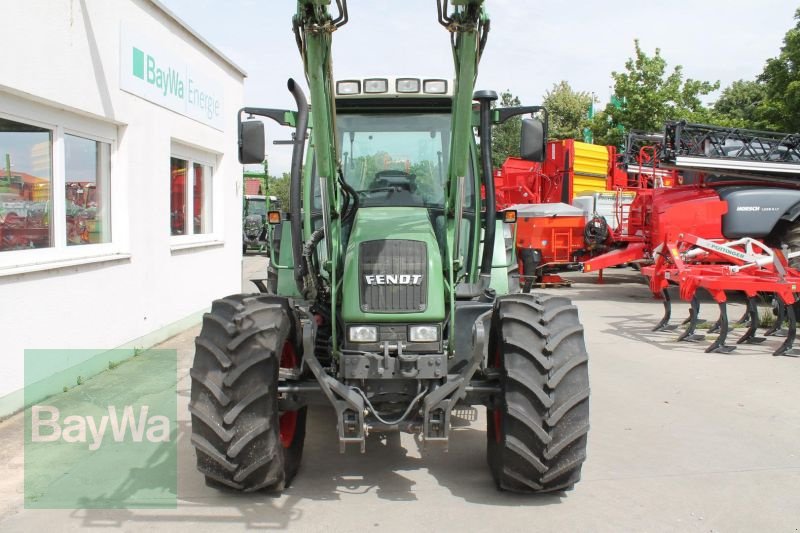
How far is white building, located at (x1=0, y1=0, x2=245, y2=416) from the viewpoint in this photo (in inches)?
242

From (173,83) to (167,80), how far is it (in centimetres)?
23

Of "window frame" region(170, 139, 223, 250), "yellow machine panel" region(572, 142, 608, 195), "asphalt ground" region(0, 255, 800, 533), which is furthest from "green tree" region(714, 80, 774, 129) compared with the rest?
"asphalt ground" region(0, 255, 800, 533)

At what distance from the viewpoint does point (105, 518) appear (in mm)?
4016

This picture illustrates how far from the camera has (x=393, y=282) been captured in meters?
4.09

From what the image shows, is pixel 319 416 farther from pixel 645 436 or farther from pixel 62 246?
pixel 62 246

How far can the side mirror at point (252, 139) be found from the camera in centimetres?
463

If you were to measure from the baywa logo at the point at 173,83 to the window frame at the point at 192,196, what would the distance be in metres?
0.61

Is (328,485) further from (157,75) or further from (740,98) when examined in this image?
(740,98)

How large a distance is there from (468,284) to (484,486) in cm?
127

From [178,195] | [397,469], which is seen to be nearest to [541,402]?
[397,469]

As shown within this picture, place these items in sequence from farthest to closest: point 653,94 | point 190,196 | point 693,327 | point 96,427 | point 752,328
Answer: point 653,94 → point 190,196 → point 693,327 → point 752,328 → point 96,427

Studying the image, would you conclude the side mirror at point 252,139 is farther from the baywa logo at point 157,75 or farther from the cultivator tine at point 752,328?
the cultivator tine at point 752,328

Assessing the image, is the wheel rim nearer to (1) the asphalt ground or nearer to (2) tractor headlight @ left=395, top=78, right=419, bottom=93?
(1) the asphalt ground

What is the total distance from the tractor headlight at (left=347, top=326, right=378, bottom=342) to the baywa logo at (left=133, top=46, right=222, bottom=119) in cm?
569
